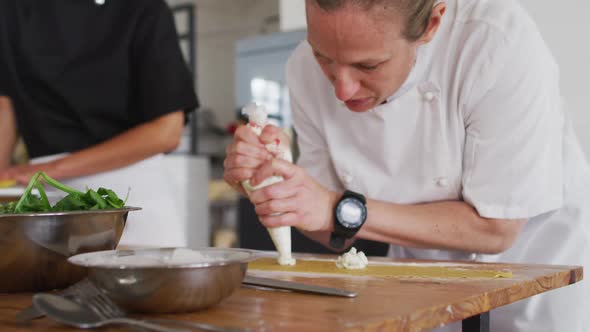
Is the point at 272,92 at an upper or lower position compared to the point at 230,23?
lower

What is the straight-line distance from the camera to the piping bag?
4.17 feet

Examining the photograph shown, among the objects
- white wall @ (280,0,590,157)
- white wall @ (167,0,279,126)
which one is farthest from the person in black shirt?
white wall @ (167,0,279,126)

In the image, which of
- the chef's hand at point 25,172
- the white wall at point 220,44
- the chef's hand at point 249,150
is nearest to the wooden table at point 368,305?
the chef's hand at point 249,150

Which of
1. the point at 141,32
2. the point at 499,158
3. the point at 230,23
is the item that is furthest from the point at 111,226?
the point at 230,23

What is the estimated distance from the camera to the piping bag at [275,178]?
127 centimetres

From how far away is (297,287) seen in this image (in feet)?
3.08

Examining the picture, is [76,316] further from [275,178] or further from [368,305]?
[275,178]

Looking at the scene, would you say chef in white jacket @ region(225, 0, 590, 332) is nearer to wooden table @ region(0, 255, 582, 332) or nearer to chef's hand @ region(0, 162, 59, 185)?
wooden table @ region(0, 255, 582, 332)

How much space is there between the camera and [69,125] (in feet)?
7.38

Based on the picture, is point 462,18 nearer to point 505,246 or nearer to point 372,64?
point 372,64

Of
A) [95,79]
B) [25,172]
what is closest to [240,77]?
[95,79]

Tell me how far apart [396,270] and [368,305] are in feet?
1.10

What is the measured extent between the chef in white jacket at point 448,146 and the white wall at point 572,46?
0.95 metres

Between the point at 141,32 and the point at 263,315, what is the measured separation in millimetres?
1599
